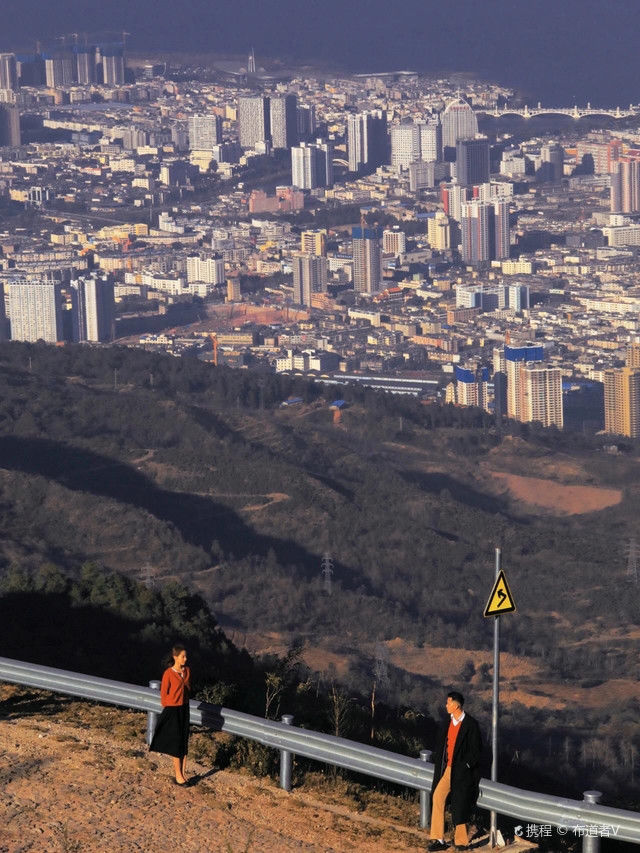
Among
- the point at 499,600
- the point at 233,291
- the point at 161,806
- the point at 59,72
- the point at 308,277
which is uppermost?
the point at 59,72

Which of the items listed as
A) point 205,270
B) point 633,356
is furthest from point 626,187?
point 633,356

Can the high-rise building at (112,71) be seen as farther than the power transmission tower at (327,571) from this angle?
Yes

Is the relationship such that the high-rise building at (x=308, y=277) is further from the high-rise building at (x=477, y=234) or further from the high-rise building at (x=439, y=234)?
the high-rise building at (x=439, y=234)

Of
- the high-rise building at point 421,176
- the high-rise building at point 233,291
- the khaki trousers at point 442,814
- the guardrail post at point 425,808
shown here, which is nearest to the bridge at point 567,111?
the high-rise building at point 421,176

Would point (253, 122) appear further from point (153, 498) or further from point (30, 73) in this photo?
point (153, 498)

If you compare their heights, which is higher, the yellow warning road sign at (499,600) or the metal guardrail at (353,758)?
the yellow warning road sign at (499,600)

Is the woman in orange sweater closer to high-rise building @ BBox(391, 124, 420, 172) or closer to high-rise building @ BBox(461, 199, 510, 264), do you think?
high-rise building @ BBox(461, 199, 510, 264)

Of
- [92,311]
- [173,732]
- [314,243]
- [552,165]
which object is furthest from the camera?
→ [552,165]
